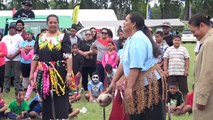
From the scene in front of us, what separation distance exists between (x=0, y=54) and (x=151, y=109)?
7.06 metres

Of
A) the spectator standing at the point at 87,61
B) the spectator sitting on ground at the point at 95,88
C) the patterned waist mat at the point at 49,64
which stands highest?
the patterned waist mat at the point at 49,64

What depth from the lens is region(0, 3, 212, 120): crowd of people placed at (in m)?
6.15

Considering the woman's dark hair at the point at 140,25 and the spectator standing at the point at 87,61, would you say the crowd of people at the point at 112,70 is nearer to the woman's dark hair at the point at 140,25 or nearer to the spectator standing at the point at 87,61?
the woman's dark hair at the point at 140,25

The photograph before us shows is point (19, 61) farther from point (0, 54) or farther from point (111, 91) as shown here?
point (111, 91)

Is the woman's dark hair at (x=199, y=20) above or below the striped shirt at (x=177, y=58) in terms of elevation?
above

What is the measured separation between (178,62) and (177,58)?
92 millimetres

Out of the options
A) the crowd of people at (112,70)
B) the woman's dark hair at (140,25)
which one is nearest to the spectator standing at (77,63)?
the crowd of people at (112,70)

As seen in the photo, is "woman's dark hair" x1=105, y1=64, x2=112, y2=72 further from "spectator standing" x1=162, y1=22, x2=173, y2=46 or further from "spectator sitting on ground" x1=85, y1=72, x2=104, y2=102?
"spectator standing" x1=162, y1=22, x2=173, y2=46

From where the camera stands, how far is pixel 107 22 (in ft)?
113

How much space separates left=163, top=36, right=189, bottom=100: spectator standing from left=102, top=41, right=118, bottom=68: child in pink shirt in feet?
4.93

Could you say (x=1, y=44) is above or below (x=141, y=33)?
below

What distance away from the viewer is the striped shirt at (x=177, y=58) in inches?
465

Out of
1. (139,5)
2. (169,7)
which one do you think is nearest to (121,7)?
(139,5)

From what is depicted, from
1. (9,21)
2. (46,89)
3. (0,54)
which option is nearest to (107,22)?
(9,21)
